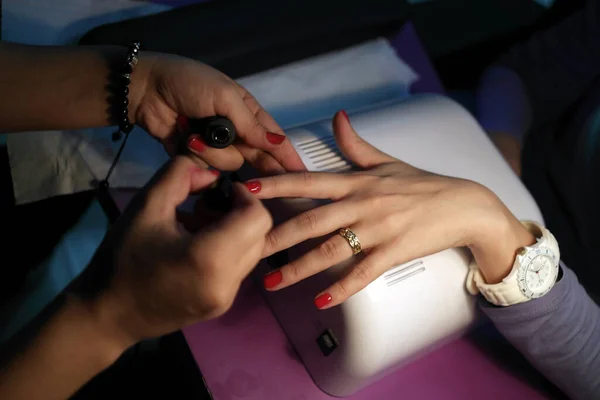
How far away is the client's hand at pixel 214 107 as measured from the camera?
1.93ft

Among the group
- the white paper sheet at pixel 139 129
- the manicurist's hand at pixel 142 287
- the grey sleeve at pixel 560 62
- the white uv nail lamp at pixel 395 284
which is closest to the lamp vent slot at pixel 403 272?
the white uv nail lamp at pixel 395 284

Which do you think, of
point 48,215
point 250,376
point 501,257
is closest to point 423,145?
point 501,257

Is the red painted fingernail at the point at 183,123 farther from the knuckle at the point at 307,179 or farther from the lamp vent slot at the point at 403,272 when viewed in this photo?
the lamp vent slot at the point at 403,272

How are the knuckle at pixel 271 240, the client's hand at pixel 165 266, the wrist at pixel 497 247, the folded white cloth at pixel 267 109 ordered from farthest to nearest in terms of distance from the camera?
the folded white cloth at pixel 267 109 → the wrist at pixel 497 247 → the knuckle at pixel 271 240 → the client's hand at pixel 165 266

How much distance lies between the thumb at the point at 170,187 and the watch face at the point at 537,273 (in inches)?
16.9

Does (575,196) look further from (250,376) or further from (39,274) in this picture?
(39,274)

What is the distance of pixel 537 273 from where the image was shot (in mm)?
594

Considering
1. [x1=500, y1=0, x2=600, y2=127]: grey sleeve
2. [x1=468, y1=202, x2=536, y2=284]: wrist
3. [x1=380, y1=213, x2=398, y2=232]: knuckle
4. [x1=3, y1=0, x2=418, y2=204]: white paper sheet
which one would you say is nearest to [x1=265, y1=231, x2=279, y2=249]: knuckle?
[x1=380, y1=213, x2=398, y2=232]: knuckle

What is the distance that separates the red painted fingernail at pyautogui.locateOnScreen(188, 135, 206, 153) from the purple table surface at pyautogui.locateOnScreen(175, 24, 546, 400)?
0.26 m

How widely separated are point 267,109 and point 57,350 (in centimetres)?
61

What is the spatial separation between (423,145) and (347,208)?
0.23 meters

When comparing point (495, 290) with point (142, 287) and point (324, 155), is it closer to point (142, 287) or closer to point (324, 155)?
point (324, 155)

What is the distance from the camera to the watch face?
1.93 feet

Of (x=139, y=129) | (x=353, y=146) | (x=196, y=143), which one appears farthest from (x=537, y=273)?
(x=139, y=129)
